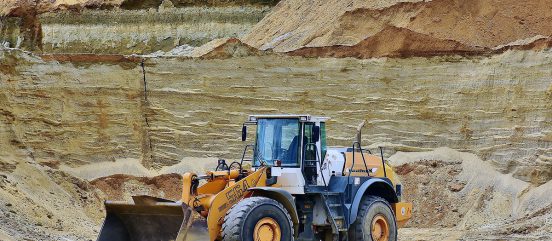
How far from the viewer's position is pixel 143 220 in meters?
13.6

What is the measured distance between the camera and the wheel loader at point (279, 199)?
41.6 feet

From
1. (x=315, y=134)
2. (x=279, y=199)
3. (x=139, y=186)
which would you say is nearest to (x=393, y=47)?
(x=139, y=186)

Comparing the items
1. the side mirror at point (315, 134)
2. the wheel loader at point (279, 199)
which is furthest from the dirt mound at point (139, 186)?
the side mirror at point (315, 134)

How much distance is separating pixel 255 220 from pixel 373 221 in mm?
2817

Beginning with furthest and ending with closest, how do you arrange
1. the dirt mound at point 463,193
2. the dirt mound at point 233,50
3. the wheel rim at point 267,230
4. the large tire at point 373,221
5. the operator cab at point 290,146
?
the dirt mound at point 233,50, the dirt mound at point 463,193, the large tire at point 373,221, the operator cab at point 290,146, the wheel rim at point 267,230

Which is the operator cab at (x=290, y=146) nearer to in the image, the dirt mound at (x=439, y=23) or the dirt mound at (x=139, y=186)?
the dirt mound at (x=139, y=186)

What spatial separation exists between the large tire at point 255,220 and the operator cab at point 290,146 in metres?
0.91

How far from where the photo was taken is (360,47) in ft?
78.7

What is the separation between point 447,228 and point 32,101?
384 inches

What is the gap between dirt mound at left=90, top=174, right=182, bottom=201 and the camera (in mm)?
23631

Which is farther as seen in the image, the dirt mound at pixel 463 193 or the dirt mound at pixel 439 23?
the dirt mound at pixel 439 23

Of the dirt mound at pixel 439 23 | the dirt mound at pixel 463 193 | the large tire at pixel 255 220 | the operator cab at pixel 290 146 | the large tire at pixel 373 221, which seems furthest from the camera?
the dirt mound at pixel 439 23

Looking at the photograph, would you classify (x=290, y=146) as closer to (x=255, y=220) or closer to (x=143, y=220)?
(x=255, y=220)

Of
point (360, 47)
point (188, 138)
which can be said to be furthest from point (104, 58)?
point (360, 47)
